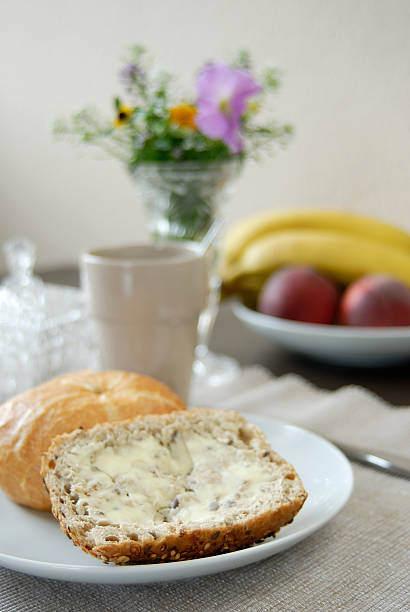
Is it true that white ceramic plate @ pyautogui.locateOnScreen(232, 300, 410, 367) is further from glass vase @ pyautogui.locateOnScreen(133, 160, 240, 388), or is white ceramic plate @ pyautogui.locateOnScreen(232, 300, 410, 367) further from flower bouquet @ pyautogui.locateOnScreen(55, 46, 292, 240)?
flower bouquet @ pyautogui.locateOnScreen(55, 46, 292, 240)

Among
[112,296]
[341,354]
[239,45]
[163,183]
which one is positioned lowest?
[341,354]

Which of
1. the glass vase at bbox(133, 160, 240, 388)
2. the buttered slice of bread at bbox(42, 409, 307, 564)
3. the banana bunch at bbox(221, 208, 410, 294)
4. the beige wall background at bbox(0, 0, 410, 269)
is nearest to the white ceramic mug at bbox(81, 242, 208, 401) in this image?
the glass vase at bbox(133, 160, 240, 388)

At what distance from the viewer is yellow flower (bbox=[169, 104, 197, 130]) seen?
960 mm

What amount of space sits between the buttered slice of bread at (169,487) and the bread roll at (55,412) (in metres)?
0.03

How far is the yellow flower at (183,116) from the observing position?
0.96 m

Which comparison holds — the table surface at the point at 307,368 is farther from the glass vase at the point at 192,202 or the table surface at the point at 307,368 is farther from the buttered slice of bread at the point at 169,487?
the buttered slice of bread at the point at 169,487

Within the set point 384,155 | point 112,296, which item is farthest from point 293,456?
point 384,155

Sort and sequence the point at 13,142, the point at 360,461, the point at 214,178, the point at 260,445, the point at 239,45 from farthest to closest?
the point at 13,142 → the point at 239,45 → the point at 214,178 → the point at 360,461 → the point at 260,445

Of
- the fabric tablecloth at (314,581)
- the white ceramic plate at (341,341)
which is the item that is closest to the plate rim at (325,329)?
the white ceramic plate at (341,341)

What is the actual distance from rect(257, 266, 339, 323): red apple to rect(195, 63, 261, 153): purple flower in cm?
25

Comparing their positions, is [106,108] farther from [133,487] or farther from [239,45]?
[133,487]

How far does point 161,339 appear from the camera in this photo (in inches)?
31.6

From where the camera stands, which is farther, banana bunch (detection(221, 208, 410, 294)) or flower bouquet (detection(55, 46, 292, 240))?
banana bunch (detection(221, 208, 410, 294))

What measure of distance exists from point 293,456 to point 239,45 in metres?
1.48
